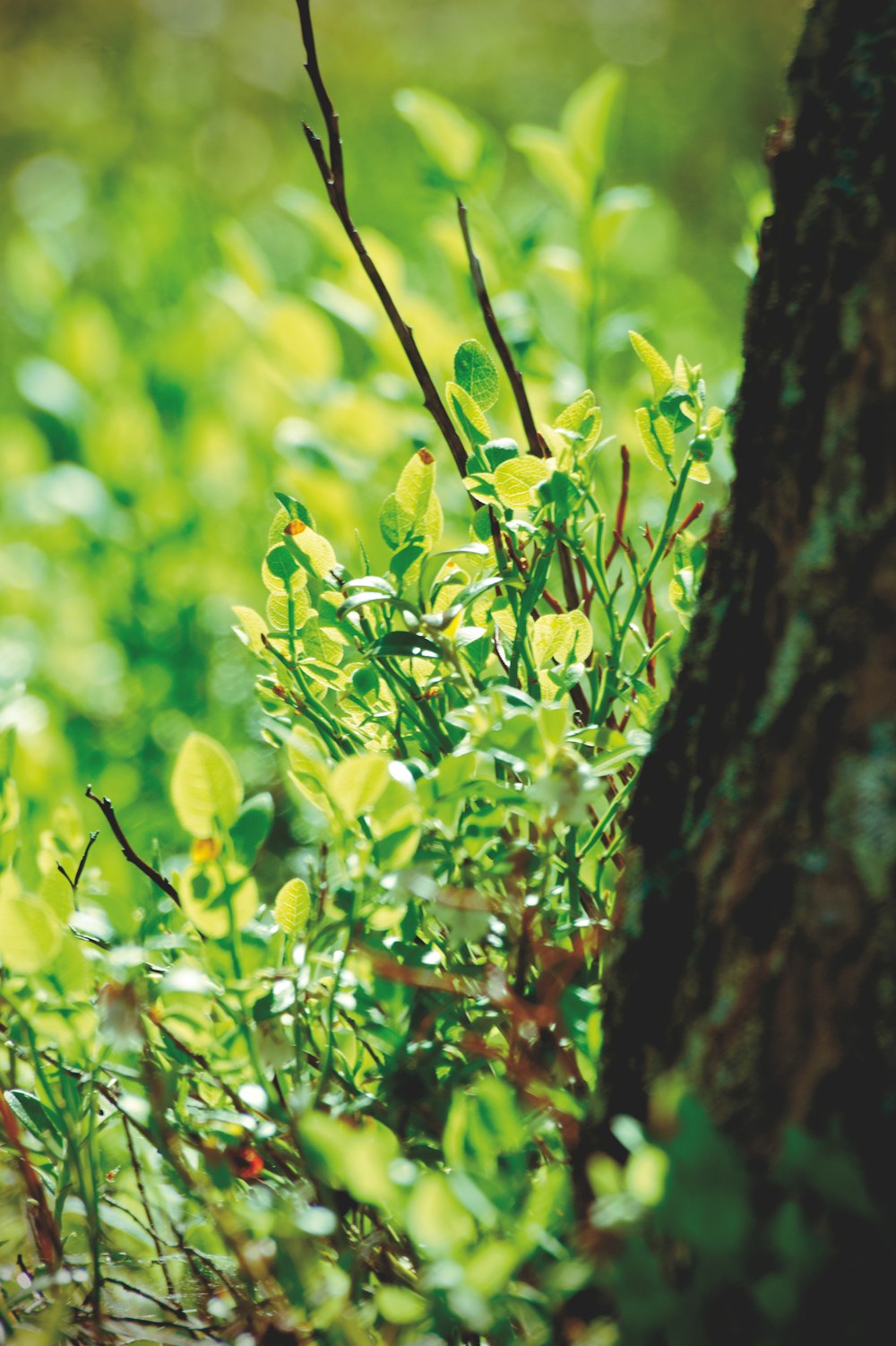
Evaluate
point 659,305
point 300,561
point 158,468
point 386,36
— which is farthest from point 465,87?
point 300,561

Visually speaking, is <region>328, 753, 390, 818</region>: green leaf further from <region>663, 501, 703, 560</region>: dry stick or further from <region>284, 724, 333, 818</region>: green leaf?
<region>663, 501, 703, 560</region>: dry stick

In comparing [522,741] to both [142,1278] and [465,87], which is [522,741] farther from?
[465,87]

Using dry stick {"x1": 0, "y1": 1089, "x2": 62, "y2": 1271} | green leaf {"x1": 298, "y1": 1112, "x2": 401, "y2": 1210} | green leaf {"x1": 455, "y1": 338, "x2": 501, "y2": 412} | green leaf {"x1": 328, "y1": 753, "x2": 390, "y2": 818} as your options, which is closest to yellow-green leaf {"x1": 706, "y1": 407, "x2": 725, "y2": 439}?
green leaf {"x1": 455, "y1": 338, "x2": 501, "y2": 412}

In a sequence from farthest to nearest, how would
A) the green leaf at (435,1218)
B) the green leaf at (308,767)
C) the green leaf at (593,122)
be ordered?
the green leaf at (593,122) → the green leaf at (308,767) → the green leaf at (435,1218)

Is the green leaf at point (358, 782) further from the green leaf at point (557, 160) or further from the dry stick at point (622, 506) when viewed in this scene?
the green leaf at point (557, 160)

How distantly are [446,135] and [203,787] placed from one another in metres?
0.69

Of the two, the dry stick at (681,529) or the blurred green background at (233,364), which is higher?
the blurred green background at (233,364)

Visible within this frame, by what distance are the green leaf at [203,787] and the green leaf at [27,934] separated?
6 cm

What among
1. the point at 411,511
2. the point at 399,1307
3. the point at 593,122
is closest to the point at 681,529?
the point at 411,511

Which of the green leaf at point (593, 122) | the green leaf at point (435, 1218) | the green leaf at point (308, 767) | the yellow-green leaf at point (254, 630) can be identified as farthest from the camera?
the green leaf at point (593, 122)

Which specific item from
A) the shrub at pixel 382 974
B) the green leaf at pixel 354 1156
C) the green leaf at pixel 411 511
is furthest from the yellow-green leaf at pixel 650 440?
the green leaf at pixel 354 1156

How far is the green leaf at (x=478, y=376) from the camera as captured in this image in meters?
0.52

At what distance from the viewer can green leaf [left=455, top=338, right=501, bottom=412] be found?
1.69 ft

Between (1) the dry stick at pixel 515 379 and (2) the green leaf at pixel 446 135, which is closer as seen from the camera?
(1) the dry stick at pixel 515 379
